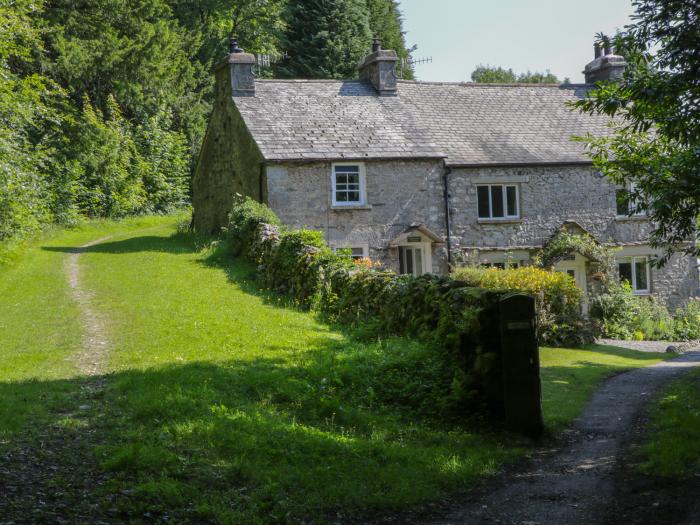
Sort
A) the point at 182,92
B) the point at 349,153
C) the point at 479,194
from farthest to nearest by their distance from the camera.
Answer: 1. the point at 182,92
2. the point at 479,194
3. the point at 349,153

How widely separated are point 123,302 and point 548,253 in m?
17.6

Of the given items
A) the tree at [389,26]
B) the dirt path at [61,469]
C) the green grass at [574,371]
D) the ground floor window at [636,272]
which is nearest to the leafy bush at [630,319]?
the ground floor window at [636,272]

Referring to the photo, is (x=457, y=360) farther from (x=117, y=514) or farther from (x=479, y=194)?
(x=479, y=194)

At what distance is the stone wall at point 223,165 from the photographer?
95.3 ft

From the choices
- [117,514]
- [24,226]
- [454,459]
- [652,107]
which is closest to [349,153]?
[24,226]

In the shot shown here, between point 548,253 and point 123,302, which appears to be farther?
point 548,253

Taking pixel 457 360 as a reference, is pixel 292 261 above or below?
above

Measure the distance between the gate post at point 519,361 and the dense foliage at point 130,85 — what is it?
2454 cm

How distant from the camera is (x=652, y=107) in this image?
40.7ft

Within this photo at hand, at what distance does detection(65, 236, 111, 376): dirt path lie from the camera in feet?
39.8

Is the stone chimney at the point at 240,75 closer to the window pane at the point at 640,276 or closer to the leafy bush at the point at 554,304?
the leafy bush at the point at 554,304

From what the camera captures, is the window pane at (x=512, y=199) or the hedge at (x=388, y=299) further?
the window pane at (x=512, y=199)

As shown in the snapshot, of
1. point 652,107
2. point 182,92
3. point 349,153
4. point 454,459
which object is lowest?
point 454,459

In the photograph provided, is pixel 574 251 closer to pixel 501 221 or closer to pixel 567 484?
Result: pixel 501 221
